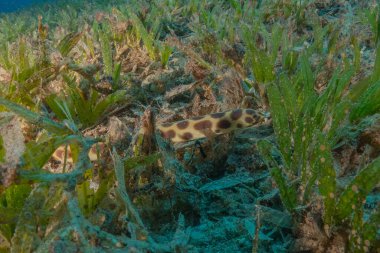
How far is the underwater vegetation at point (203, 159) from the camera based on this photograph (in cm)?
138

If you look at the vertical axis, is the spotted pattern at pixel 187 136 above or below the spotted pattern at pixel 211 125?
below

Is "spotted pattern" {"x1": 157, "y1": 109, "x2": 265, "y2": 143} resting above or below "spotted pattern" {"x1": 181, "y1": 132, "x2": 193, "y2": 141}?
above

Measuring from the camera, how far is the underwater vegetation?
1.38 meters

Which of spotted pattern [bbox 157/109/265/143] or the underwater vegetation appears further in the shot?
spotted pattern [bbox 157/109/265/143]

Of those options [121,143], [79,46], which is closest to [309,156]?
[121,143]

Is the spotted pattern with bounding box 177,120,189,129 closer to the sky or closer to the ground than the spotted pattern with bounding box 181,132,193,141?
closer to the sky

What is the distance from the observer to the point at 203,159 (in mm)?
2400

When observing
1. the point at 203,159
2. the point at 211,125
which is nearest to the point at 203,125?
the point at 211,125

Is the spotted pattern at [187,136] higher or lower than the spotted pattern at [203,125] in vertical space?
lower

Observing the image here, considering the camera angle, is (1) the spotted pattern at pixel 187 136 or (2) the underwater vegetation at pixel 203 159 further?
(1) the spotted pattern at pixel 187 136

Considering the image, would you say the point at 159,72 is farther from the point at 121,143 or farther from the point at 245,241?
the point at 245,241

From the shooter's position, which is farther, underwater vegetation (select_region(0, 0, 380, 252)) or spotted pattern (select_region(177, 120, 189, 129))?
spotted pattern (select_region(177, 120, 189, 129))

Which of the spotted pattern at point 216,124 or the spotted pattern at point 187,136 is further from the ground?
the spotted pattern at point 216,124

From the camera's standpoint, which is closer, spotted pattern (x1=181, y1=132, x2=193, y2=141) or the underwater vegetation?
the underwater vegetation
